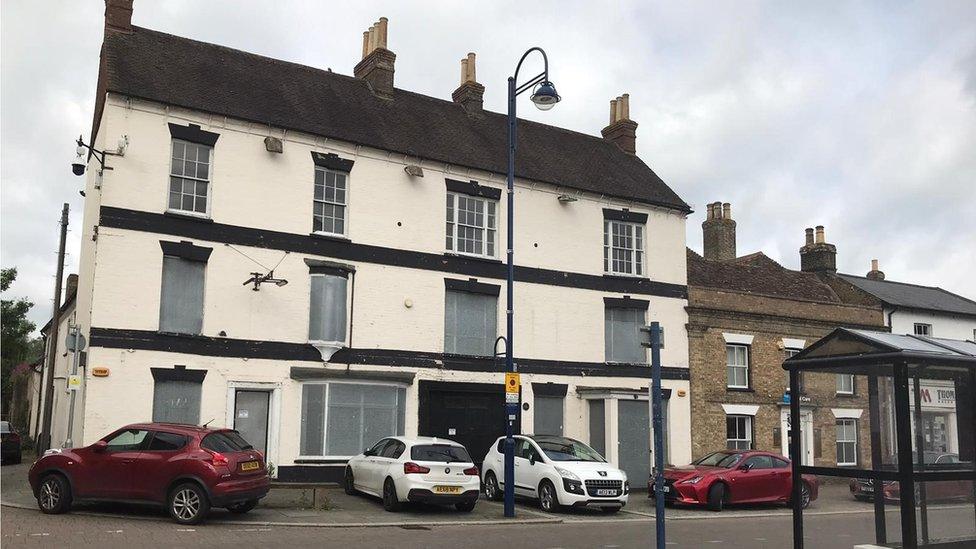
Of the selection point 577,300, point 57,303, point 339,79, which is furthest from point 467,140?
point 57,303

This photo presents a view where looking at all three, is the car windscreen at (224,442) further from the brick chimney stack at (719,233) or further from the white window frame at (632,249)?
the brick chimney stack at (719,233)

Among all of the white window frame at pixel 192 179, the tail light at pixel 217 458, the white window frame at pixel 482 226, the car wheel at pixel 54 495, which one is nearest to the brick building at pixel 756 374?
the white window frame at pixel 482 226

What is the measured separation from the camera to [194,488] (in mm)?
14406

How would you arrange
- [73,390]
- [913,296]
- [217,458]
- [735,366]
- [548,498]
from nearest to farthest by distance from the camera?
[217,458]
[73,390]
[548,498]
[735,366]
[913,296]

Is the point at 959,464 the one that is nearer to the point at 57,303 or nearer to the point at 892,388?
the point at 892,388

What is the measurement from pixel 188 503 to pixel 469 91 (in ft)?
58.3

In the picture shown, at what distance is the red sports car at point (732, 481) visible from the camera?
20.8 metres

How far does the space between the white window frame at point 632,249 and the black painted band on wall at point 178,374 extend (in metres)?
12.8

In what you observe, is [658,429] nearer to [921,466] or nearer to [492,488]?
[921,466]

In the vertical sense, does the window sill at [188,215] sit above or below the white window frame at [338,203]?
below

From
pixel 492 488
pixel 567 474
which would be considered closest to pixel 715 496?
pixel 567 474

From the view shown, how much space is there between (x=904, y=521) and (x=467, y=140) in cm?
1872

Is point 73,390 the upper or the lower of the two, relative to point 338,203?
lower

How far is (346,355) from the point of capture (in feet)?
70.9
